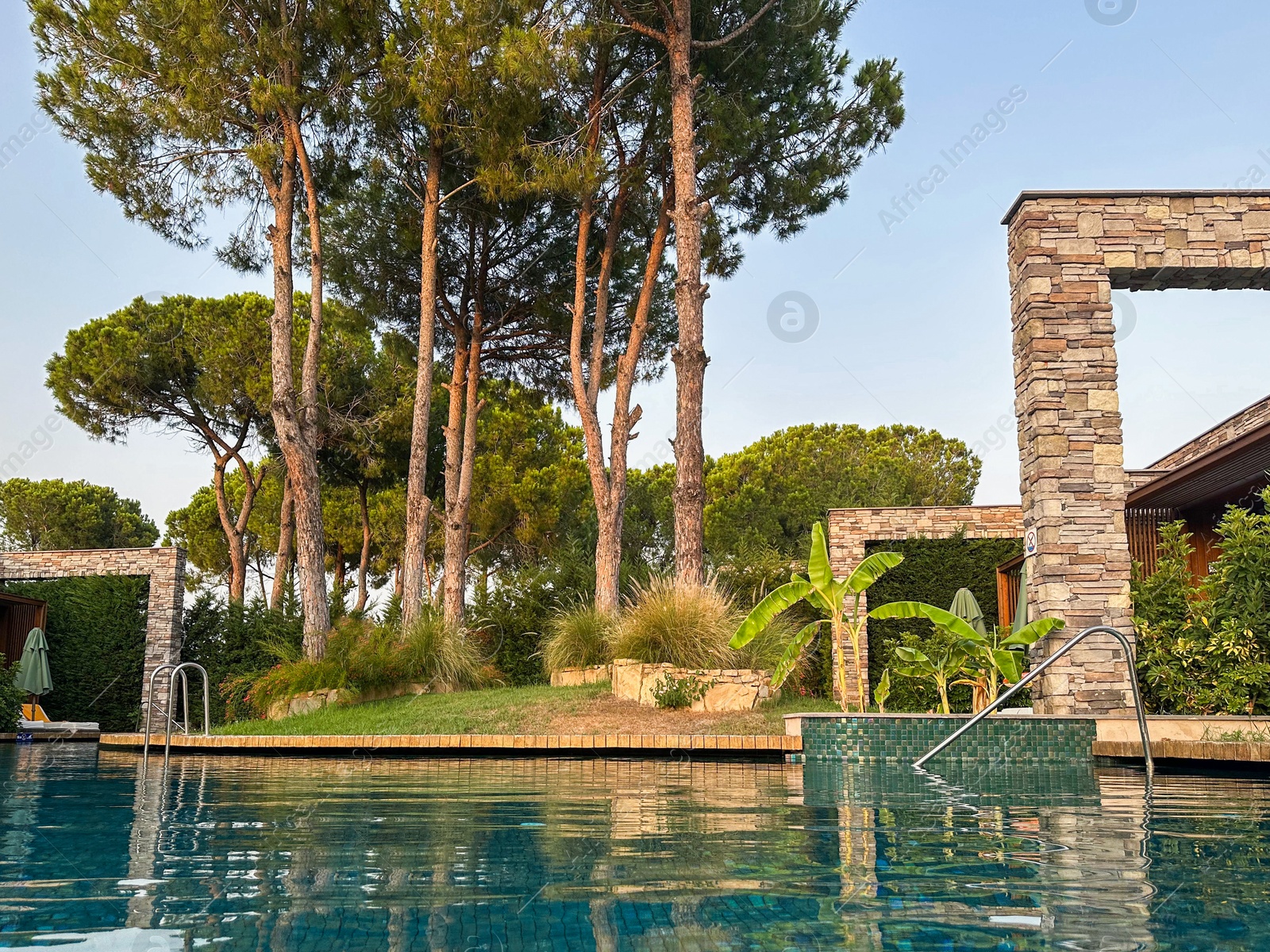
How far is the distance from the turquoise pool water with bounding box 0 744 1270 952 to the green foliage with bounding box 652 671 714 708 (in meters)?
4.41

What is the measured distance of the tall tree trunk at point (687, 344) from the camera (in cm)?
1380

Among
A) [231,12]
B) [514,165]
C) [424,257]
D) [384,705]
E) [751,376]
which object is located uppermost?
[231,12]

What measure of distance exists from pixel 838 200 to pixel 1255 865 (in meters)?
16.2

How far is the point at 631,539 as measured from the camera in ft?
88.2

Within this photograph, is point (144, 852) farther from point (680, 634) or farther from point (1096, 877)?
point (680, 634)

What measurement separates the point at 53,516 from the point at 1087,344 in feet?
105

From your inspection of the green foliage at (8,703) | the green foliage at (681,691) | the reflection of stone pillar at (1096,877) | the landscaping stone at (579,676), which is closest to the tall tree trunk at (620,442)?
the landscaping stone at (579,676)

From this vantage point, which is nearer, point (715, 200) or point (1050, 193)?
point (1050, 193)

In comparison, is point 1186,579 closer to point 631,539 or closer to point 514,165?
point 514,165

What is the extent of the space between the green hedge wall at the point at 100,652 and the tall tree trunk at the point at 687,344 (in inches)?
416

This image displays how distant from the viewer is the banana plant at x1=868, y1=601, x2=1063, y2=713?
8.03 metres

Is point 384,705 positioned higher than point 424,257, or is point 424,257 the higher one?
point 424,257

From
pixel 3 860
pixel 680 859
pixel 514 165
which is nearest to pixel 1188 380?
pixel 514 165

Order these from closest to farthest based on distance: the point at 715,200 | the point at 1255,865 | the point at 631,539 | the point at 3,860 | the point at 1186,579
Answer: the point at 1255,865, the point at 3,860, the point at 1186,579, the point at 715,200, the point at 631,539
